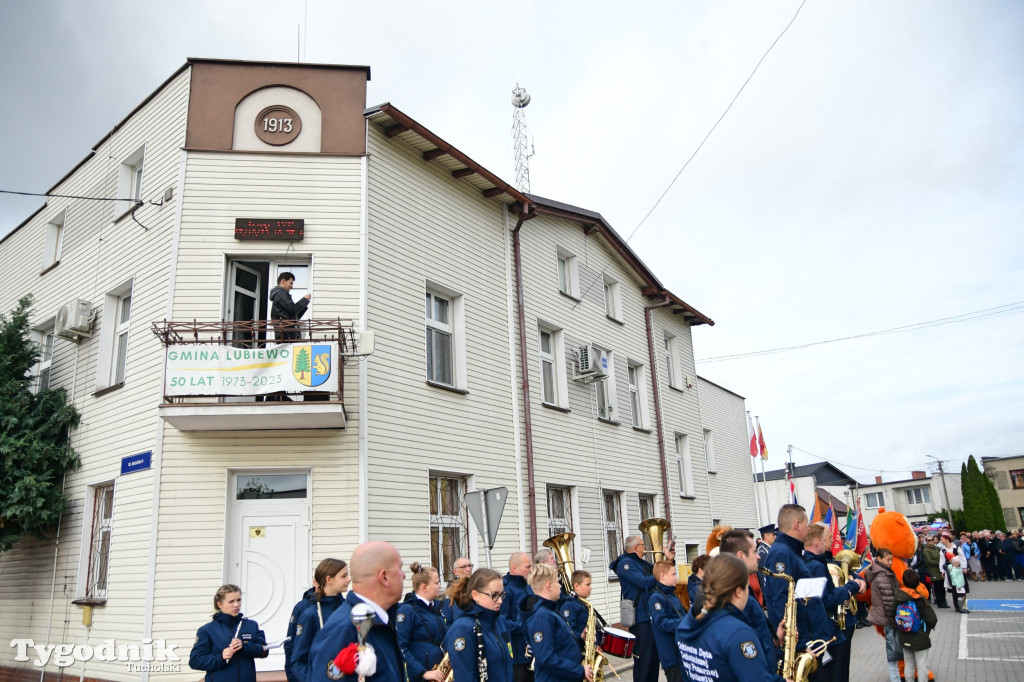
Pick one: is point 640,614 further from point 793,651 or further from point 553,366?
point 553,366

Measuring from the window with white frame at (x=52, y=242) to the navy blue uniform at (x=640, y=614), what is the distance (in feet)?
45.6

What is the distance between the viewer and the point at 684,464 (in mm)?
22875

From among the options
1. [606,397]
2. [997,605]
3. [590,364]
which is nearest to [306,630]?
[590,364]

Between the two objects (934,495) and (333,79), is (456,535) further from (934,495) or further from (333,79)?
(934,495)

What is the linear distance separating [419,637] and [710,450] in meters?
21.3

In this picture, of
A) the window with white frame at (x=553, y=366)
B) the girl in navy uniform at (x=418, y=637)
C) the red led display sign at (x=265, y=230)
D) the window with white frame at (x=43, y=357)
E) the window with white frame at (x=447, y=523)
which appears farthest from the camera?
the window with white frame at (x=553, y=366)

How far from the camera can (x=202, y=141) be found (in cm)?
1216

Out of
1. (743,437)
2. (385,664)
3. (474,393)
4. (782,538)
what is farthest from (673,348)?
(385,664)

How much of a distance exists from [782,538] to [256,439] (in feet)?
24.8

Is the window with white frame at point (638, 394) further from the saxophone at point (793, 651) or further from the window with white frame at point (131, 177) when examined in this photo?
the saxophone at point (793, 651)

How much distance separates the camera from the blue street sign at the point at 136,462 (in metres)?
11.1

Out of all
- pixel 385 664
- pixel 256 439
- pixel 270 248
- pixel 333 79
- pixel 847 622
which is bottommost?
pixel 847 622

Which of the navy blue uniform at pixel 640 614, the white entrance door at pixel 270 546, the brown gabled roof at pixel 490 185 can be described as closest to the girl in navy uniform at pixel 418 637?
the navy blue uniform at pixel 640 614

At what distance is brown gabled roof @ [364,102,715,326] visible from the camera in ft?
42.0
